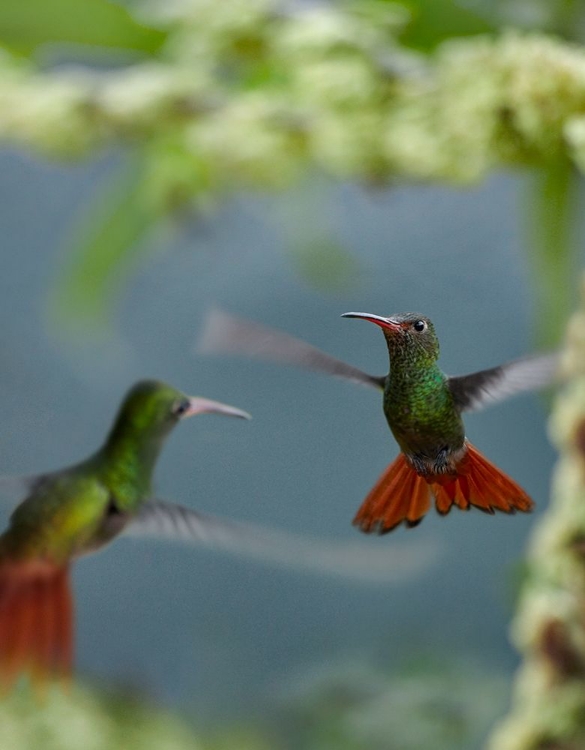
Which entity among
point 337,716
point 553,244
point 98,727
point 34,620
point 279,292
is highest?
point 279,292

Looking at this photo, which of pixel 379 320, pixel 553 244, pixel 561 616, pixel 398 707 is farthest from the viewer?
pixel 398 707

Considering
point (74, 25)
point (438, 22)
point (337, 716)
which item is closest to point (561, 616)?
point (438, 22)

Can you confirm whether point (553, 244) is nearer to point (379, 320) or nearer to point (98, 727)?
point (379, 320)

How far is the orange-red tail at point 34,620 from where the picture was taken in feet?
0.58

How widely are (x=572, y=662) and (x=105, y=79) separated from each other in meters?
0.40

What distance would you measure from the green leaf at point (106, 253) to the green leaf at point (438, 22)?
268 mm

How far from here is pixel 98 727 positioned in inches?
31.2

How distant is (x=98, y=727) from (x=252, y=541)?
70 centimetres

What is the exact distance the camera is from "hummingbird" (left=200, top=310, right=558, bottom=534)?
0.15m

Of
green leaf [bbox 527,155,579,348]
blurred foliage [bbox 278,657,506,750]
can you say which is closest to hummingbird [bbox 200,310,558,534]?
green leaf [bbox 527,155,579,348]

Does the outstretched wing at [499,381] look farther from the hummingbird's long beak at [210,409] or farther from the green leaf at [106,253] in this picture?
the green leaf at [106,253]

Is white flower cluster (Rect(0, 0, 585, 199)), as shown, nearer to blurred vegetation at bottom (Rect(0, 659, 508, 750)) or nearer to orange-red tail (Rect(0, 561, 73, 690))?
orange-red tail (Rect(0, 561, 73, 690))

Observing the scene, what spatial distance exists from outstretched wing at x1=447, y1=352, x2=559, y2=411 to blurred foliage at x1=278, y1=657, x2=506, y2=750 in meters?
0.74

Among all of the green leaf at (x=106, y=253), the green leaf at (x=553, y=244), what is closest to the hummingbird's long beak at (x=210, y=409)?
the green leaf at (x=553, y=244)
